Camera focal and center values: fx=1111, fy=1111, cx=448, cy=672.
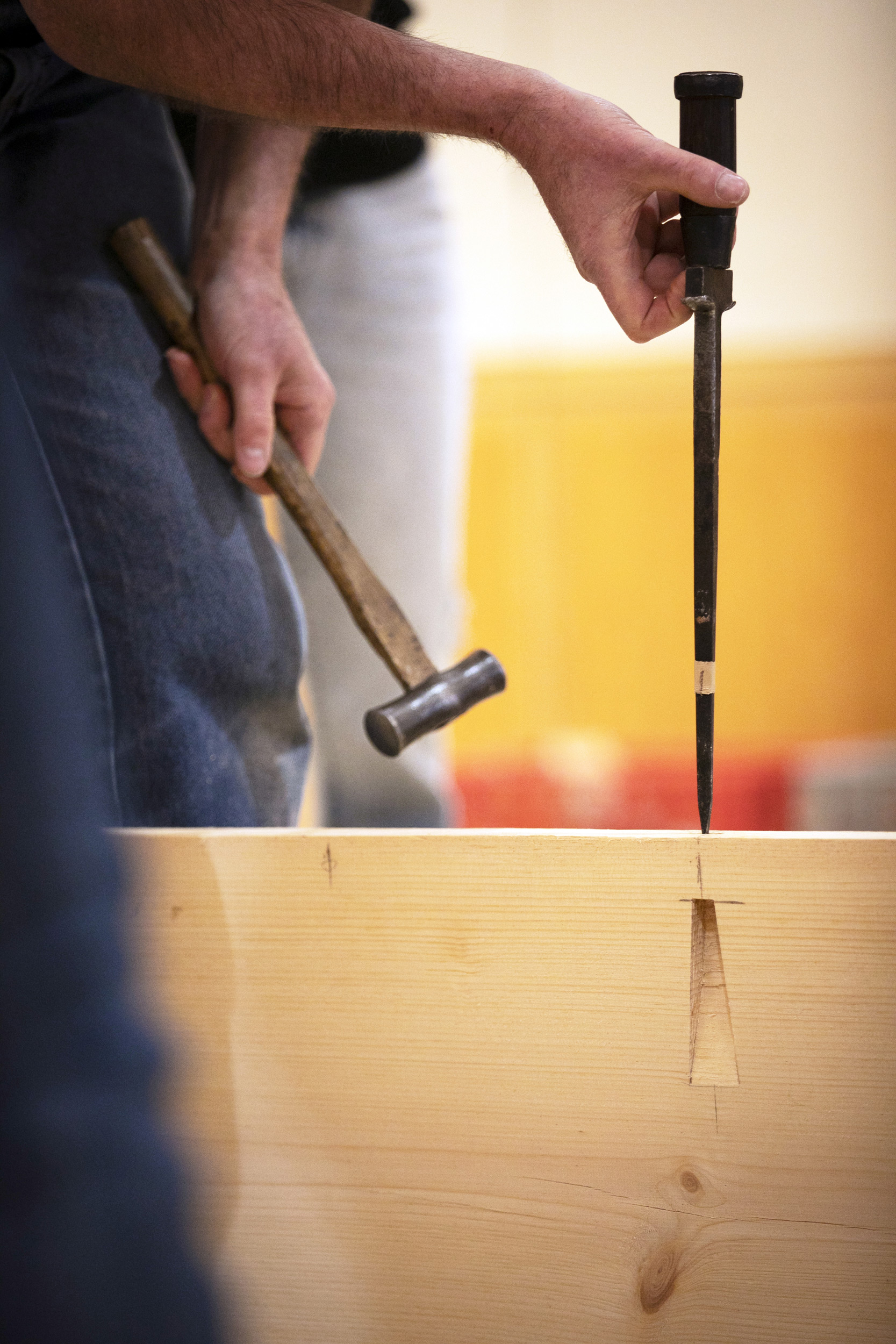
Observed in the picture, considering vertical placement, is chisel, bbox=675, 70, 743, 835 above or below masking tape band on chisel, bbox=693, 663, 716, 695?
above

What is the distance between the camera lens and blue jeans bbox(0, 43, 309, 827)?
30.1 inches

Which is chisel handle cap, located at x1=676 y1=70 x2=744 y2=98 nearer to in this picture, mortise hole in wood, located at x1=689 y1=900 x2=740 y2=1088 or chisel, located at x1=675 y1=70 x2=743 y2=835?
chisel, located at x1=675 y1=70 x2=743 y2=835

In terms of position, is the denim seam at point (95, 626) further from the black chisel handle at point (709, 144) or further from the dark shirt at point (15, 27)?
the black chisel handle at point (709, 144)

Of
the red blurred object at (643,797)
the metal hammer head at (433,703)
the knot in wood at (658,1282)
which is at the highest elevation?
the metal hammer head at (433,703)

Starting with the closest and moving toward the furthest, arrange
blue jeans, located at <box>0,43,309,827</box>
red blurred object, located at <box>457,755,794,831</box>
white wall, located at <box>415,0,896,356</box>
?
blue jeans, located at <box>0,43,309,827</box>
red blurred object, located at <box>457,755,794,831</box>
white wall, located at <box>415,0,896,356</box>

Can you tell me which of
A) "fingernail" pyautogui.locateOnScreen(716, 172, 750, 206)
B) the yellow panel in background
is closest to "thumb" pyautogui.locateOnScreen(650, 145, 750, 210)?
"fingernail" pyautogui.locateOnScreen(716, 172, 750, 206)

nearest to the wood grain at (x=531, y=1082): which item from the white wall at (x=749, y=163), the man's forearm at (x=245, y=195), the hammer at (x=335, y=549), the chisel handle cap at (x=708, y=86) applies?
the hammer at (x=335, y=549)

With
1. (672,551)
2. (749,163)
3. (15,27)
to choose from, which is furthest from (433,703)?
(749,163)

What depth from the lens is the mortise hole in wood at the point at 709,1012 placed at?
0.56 metres

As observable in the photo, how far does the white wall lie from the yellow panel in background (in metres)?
0.14

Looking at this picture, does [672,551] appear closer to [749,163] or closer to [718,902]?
[749,163]

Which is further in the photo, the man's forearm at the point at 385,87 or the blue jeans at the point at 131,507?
the blue jeans at the point at 131,507

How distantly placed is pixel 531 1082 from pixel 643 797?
1921mm

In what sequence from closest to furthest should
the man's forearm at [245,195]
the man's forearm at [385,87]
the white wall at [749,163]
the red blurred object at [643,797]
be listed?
the man's forearm at [385,87] < the man's forearm at [245,195] < the red blurred object at [643,797] < the white wall at [749,163]
